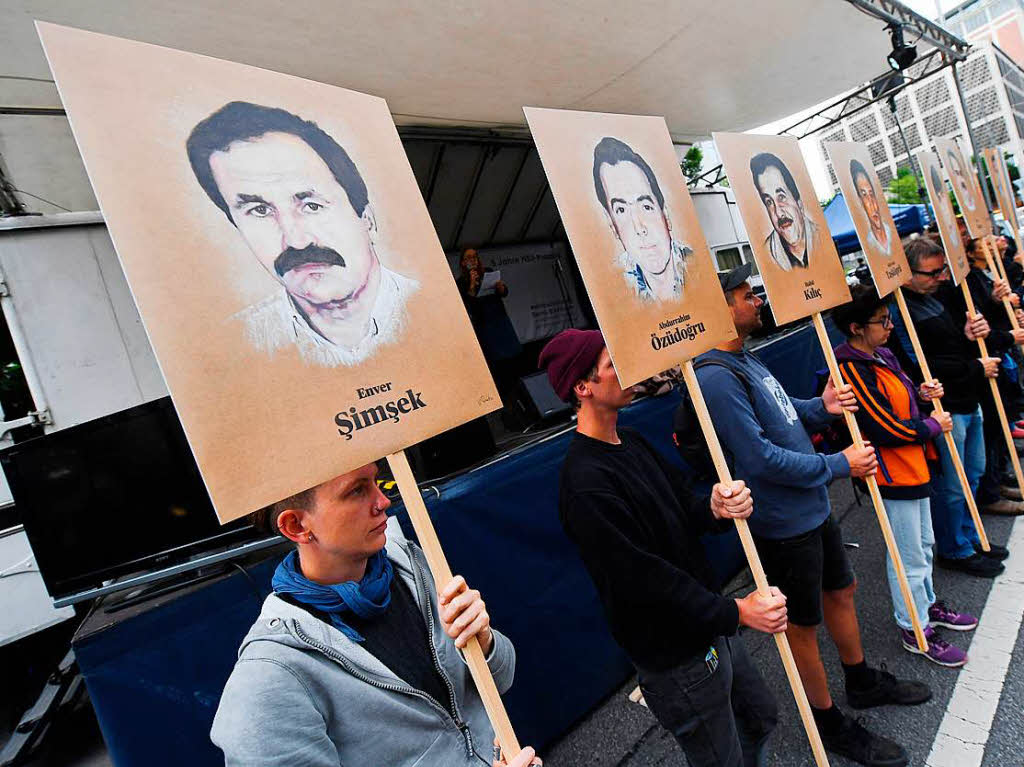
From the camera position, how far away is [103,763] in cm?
353

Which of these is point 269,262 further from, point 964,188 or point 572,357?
point 964,188

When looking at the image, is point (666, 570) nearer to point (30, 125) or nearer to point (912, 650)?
point (912, 650)

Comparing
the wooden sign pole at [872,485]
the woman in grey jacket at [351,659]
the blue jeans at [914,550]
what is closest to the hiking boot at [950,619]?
the blue jeans at [914,550]

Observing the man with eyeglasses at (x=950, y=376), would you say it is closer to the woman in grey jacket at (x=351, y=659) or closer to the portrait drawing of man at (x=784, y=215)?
the portrait drawing of man at (x=784, y=215)

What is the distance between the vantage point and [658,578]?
1.51m

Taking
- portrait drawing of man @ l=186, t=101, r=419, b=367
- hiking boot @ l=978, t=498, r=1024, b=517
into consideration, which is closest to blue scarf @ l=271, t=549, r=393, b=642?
portrait drawing of man @ l=186, t=101, r=419, b=367

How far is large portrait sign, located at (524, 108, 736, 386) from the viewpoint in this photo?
1522 millimetres

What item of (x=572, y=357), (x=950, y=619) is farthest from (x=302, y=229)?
(x=950, y=619)

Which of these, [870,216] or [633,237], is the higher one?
[633,237]

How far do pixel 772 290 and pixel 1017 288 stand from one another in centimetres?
495

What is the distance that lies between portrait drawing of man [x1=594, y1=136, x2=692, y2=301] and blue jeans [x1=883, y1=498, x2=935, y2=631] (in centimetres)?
175

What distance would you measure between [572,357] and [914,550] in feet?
6.72

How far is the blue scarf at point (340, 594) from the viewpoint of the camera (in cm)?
113

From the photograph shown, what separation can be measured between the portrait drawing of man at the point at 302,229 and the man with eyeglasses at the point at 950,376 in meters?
3.43
